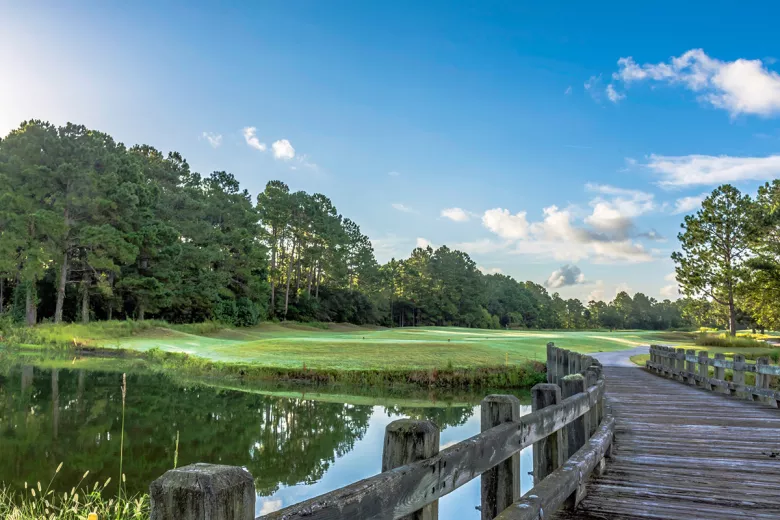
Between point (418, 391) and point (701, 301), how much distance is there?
38.6 metres

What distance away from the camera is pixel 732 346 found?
33188 millimetres

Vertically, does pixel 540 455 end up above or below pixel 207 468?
below

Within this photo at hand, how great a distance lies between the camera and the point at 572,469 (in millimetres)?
3750

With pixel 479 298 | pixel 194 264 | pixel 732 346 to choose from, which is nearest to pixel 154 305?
pixel 194 264

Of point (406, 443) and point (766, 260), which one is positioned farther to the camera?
point (766, 260)

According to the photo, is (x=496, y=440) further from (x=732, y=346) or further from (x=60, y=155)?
(x=60, y=155)

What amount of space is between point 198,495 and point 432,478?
1236 millimetres

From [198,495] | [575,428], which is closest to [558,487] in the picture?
[575,428]

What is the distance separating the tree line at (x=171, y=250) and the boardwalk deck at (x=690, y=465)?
36042 mm

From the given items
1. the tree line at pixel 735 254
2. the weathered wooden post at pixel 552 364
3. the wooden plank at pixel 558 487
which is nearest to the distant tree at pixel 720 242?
the tree line at pixel 735 254

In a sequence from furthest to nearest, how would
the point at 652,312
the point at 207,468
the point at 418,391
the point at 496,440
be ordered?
the point at 652,312, the point at 418,391, the point at 496,440, the point at 207,468

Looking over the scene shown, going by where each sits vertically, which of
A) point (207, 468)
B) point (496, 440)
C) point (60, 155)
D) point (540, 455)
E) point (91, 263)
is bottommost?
point (540, 455)

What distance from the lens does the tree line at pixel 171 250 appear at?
36812 mm

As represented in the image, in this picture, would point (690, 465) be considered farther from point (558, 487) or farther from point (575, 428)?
point (558, 487)
